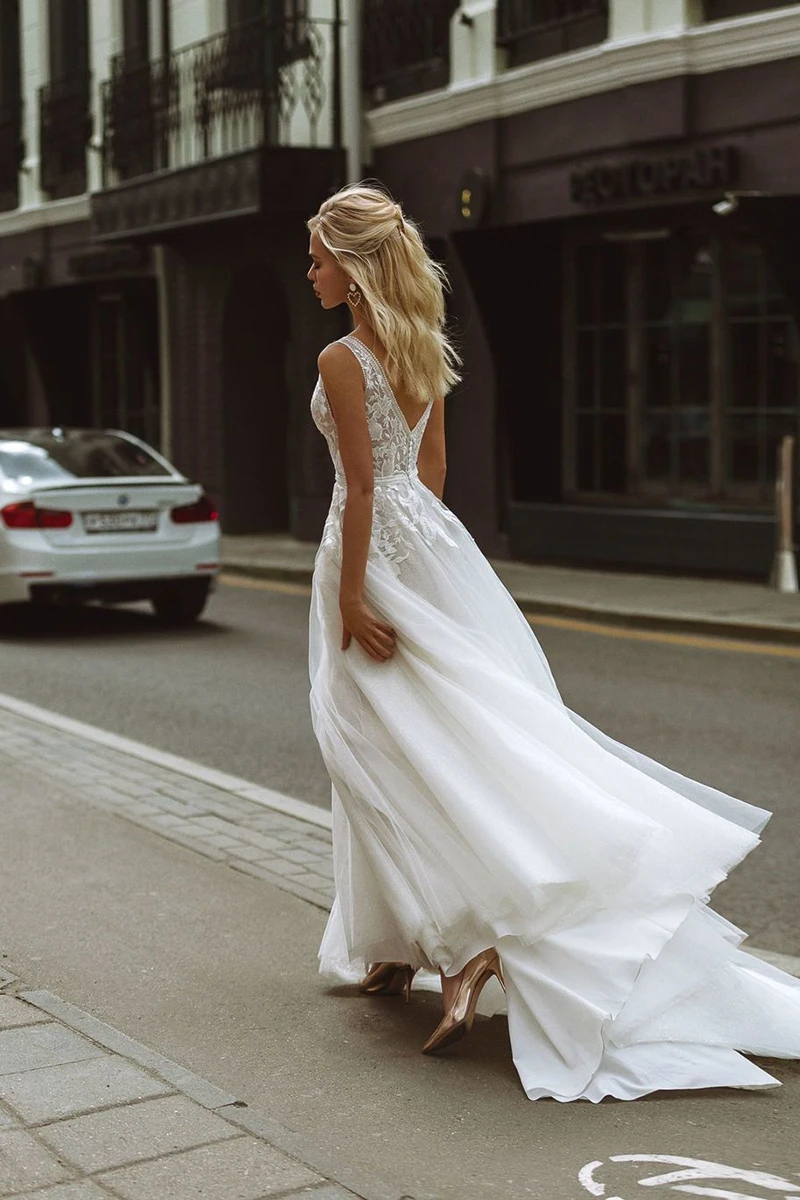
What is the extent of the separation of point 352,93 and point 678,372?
5.29 m

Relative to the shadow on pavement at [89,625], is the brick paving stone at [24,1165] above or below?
above

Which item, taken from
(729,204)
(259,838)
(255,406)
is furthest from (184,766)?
(255,406)

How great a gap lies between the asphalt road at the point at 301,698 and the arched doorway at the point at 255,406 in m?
8.36

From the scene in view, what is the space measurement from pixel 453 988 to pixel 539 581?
11.8m

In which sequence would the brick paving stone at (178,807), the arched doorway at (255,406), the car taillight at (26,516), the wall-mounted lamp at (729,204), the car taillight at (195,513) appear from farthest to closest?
the arched doorway at (255,406) < the wall-mounted lamp at (729,204) < the car taillight at (195,513) < the car taillight at (26,516) < the brick paving stone at (178,807)

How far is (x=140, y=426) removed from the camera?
86.2 ft

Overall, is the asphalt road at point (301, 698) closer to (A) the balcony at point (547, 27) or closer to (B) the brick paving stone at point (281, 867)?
(B) the brick paving stone at point (281, 867)

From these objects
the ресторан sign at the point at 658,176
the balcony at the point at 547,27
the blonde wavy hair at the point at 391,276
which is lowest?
the blonde wavy hair at the point at 391,276

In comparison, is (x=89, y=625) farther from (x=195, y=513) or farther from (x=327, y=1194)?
(x=327, y=1194)

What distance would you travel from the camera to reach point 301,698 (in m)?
10.1

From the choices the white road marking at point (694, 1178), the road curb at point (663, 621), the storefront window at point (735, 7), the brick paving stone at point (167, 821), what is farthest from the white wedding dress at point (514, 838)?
the storefront window at point (735, 7)

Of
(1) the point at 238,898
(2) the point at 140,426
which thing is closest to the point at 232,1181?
(1) the point at 238,898

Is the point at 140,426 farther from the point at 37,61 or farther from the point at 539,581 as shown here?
the point at 539,581

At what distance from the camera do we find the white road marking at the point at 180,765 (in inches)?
277
